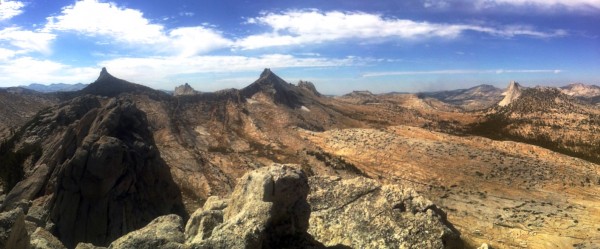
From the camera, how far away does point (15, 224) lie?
1320cm

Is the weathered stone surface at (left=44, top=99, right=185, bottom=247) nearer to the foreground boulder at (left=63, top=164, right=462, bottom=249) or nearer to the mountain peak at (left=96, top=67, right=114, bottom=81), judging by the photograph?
the foreground boulder at (left=63, top=164, right=462, bottom=249)

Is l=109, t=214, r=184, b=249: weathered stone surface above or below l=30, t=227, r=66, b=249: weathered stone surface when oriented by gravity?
above

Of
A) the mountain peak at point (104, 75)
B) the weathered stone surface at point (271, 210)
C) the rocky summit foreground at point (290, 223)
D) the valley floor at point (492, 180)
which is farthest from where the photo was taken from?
the mountain peak at point (104, 75)

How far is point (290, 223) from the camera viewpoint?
46.8ft

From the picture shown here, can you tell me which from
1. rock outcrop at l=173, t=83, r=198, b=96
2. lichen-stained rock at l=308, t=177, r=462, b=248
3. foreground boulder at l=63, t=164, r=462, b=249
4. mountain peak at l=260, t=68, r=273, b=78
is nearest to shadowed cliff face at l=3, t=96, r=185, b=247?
foreground boulder at l=63, t=164, r=462, b=249

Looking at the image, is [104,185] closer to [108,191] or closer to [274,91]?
[108,191]

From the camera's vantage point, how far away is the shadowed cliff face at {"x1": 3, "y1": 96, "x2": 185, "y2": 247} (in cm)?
2898

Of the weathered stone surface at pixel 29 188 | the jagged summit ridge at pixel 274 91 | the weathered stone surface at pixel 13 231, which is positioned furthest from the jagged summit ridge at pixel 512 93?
the weathered stone surface at pixel 13 231

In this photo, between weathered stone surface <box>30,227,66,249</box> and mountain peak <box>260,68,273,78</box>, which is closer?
weathered stone surface <box>30,227,66,249</box>

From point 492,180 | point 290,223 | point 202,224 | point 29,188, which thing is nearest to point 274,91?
point 492,180

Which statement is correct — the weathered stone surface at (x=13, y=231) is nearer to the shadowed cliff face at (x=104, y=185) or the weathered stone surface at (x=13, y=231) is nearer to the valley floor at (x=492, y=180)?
the shadowed cliff face at (x=104, y=185)

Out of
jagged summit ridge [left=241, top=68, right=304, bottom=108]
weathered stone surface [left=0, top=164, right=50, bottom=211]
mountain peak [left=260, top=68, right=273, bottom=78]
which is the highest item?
mountain peak [left=260, top=68, right=273, bottom=78]

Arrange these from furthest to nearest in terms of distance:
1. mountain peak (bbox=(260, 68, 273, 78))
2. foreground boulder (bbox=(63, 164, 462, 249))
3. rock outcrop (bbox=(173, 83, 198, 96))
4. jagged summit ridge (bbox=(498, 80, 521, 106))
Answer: rock outcrop (bbox=(173, 83, 198, 96)) < jagged summit ridge (bbox=(498, 80, 521, 106)) < mountain peak (bbox=(260, 68, 273, 78)) < foreground boulder (bbox=(63, 164, 462, 249))

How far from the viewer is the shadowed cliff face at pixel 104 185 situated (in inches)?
1141
